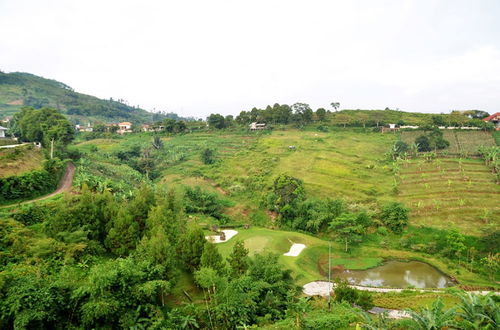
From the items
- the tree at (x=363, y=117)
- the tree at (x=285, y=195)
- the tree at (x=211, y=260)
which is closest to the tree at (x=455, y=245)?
the tree at (x=285, y=195)

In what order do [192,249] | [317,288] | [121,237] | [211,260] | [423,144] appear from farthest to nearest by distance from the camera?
→ 1. [423,144]
2. [317,288]
3. [121,237]
4. [192,249]
5. [211,260]

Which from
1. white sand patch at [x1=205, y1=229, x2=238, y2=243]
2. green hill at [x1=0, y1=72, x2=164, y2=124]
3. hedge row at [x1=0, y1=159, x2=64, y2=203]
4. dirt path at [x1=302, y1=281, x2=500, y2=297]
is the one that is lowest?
dirt path at [x1=302, y1=281, x2=500, y2=297]

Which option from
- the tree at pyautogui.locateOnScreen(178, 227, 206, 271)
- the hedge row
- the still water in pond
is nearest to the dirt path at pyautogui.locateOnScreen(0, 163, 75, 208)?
the hedge row

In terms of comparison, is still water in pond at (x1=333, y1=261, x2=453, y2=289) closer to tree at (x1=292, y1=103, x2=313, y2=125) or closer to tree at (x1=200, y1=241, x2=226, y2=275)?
tree at (x1=200, y1=241, x2=226, y2=275)

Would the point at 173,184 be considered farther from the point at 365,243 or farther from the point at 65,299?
the point at 65,299

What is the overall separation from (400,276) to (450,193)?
18.5 metres

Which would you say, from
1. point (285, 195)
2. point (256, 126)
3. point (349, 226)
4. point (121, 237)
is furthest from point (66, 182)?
point (256, 126)

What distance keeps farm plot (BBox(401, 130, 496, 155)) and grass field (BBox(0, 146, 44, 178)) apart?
189 feet

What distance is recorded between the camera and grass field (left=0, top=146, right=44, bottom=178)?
24156mm

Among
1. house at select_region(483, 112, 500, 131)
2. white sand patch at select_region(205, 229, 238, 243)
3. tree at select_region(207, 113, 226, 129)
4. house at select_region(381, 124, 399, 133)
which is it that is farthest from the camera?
tree at select_region(207, 113, 226, 129)

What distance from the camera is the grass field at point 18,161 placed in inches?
951

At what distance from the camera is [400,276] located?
24000 mm

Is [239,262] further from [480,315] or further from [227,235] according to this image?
[227,235]

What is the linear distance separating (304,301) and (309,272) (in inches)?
432
